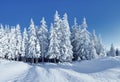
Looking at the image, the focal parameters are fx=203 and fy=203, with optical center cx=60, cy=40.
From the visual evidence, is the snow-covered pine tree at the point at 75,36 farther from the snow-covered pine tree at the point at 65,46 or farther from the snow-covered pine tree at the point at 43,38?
the snow-covered pine tree at the point at 43,38

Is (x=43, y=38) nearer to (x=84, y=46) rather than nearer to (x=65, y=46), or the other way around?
(x=65, y=46)

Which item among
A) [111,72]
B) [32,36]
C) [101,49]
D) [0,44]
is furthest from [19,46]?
[111,72]

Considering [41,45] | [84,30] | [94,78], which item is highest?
[84,30]

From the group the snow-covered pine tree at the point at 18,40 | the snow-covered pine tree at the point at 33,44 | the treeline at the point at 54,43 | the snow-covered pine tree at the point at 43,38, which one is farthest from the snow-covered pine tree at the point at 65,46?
the snow-covered pine tree at the point at 18,40

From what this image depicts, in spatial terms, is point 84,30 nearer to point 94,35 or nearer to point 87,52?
point 87,52

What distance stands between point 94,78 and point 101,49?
2617 inches

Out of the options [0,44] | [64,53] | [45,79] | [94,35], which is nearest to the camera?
[45,79]

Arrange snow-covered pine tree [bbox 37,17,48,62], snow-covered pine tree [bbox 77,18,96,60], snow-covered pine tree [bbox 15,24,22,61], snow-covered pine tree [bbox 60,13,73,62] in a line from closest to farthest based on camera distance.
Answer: snow-covered pine tree [bbox 60,13,73,62] < snow-covered pine tree [bbox 77,18,96,60] < snow-covered pine tree [bbox 37,17,48,62] < snow-covered pine tree [bbox 15,24,22,61]

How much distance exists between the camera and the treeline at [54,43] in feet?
185

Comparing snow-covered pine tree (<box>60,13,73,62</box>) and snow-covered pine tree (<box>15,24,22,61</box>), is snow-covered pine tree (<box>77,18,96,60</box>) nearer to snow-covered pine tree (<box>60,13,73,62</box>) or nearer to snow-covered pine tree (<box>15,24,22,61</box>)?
snow-covered pine tree (<box>60,13,73,62</box>)

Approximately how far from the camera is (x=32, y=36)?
65000 mm

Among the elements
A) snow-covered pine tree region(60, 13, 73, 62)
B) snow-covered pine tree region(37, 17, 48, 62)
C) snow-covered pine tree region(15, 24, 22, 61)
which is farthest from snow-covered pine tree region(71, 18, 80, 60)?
snow-covered pine tree region(15, 24, 22, 61)

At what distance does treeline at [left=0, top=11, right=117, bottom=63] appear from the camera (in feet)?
185

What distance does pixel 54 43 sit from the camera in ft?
185
